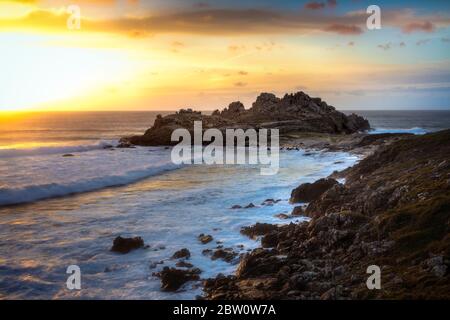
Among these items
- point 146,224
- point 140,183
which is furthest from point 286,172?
point 146,224

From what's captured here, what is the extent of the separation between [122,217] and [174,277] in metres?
9.72

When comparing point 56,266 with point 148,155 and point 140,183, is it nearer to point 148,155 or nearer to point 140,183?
point 140,183

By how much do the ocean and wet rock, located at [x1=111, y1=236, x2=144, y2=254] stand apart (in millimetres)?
299

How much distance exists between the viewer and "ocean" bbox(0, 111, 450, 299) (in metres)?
14.2

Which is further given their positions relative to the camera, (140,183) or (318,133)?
(318,133)

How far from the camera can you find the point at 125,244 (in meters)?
17.0

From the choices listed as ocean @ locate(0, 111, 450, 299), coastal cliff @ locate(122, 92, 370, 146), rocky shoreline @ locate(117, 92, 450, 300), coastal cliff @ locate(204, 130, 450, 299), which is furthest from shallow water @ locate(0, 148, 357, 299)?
coastal cliff @ locate(122, 92, 370, 146)

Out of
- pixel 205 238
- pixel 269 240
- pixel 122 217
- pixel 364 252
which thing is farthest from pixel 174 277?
pixel 122 217

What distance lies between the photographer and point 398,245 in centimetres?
1194

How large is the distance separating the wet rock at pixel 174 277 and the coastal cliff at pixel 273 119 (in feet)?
193

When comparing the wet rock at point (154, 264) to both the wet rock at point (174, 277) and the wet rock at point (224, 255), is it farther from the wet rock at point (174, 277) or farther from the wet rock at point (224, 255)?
the wet rock at point (224, 255)

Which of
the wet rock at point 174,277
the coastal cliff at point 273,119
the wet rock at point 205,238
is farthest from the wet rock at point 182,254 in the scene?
the coastal cliff at point 273,119

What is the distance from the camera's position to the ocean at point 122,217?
1424cm
